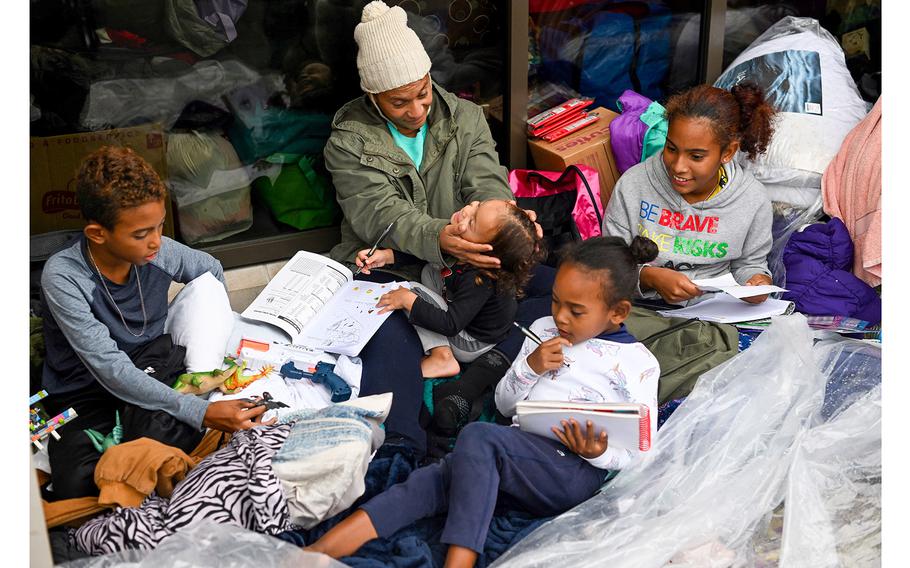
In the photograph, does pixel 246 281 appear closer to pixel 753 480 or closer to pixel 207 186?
pixel 207 186

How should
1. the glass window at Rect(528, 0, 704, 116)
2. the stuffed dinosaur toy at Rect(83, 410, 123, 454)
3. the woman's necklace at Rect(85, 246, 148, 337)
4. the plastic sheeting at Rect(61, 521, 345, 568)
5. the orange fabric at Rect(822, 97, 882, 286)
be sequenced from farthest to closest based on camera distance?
the glass window at Rect(528, 0, 704, 116), the orange fabric at Rect(822, 97, 882, 286), the woman's necklace at Rect(85, 246, 148, 337), the stuffed dinosaur toy at Rect(83, 410, 123, 454), the plastic sheeting at Rect(61, 521, 345, 568)

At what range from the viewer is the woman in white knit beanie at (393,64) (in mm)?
3336

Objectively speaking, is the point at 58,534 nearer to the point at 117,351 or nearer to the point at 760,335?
the point at 117,351

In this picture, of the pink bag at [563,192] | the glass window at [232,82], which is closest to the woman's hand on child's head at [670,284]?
the pink bag at [563,192]

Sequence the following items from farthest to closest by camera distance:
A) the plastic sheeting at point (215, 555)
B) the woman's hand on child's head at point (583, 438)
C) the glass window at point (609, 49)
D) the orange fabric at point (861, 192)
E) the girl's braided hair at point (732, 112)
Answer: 1. the glass window at point (609, 49)
2. the orange fabric at point (861, 192)
3. the girl's braided hair at point (732, 112)
4. the woman's hand on child's head at point (583, 438)
5. the plastic sheeting at point (215, 555)

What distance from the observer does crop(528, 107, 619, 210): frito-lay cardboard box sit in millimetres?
4043

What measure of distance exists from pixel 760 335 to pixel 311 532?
153cm

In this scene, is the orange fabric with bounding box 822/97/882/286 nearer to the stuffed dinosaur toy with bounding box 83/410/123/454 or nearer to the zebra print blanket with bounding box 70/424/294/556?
the zebra print blanket with bounding box 70/424/294/556

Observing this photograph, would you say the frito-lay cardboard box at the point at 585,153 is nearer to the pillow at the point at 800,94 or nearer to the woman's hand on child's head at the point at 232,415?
the pillow at the point at 800,94

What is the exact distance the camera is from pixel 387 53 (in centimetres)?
333

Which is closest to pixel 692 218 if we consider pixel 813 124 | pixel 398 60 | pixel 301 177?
pixel 813 124

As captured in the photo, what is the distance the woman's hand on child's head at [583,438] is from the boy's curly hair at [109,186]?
1315mm

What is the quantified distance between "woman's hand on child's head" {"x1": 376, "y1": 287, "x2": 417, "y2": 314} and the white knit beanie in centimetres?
74

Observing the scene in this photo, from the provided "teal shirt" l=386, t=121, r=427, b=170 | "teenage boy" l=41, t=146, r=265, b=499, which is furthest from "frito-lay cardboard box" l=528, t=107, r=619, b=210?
"teenage boy" l=41, t=146, r=265, b=499
